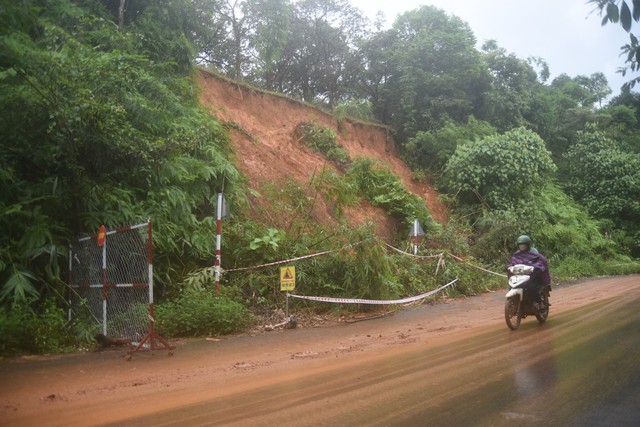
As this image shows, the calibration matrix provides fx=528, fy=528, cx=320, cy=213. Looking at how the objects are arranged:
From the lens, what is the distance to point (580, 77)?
51531 mm

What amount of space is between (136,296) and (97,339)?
87 centimetres

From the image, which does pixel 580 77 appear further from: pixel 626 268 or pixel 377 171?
pixel 377 171

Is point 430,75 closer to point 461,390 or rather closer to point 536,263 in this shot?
point 536,263

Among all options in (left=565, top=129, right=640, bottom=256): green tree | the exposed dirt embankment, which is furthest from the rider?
(left=565, top=129, right=640, bottom=256): green tree

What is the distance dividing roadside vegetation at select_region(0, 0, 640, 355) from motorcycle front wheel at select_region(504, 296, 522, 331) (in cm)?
367

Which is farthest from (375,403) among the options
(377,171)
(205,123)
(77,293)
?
(377,171)

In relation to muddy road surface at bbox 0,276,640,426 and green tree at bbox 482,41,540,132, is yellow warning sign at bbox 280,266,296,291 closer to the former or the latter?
muddy road surface at bbox 0,276,640,426

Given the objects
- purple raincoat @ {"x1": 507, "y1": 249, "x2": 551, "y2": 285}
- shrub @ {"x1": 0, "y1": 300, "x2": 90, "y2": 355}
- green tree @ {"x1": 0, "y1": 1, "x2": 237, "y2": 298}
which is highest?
green tree @ {"x1": 0, "y1": 1, "x2": 237, "y2": 298}

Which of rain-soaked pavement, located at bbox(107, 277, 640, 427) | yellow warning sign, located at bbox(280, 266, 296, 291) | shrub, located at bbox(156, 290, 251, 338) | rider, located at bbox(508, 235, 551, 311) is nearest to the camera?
rain-soaked pavement, located at bbox(107, 277, 640, 427)

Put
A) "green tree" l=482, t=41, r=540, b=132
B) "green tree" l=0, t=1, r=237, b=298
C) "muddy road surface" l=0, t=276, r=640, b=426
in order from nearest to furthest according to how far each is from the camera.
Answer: "muddy road surface" l=0, t=276, r=640, b=426
"green tree" l=0, t=1, r=237, b=298
"green tree" l=482, t=41, r=540, b=132

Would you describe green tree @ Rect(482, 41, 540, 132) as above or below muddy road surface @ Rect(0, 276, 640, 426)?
above

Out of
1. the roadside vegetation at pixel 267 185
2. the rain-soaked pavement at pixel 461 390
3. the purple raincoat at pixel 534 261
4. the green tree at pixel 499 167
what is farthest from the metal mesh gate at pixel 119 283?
the green tree at pixel 499 167

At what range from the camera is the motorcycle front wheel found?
9.08 metres

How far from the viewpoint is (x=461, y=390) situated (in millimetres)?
5297
